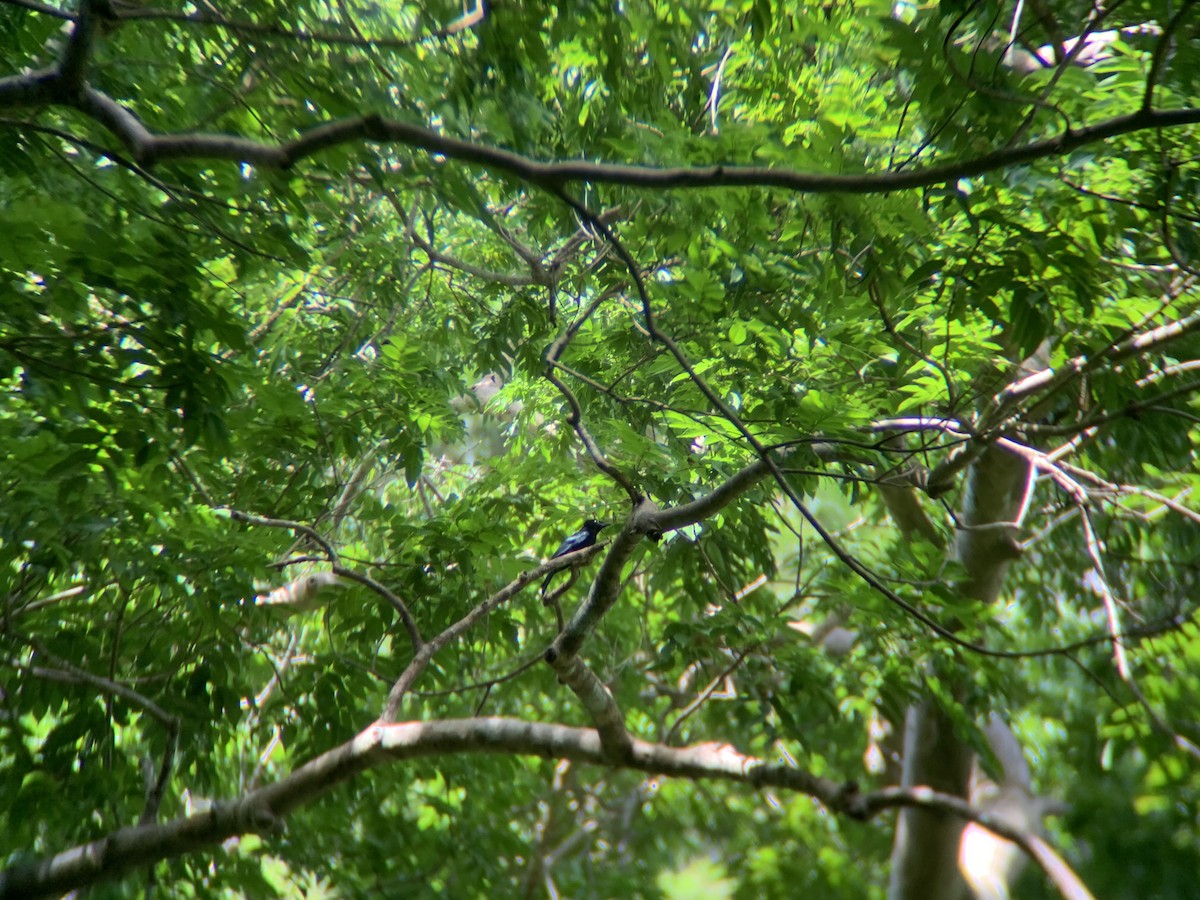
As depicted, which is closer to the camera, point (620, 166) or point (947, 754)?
point (620, 166)

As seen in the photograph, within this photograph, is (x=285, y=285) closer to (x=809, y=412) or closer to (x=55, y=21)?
(x=55, y=21)

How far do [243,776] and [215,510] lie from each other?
4.75 ft

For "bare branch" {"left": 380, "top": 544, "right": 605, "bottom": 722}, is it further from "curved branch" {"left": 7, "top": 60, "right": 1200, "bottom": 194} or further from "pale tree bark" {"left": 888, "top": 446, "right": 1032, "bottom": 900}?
"pale tree bark" {"left": 888, "top": 446, "right": 1032, "bottom": 900}

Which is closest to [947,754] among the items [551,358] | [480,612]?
[480,612]

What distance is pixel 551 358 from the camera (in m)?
2.39

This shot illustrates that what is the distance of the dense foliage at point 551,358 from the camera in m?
2.16

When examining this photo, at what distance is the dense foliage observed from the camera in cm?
216

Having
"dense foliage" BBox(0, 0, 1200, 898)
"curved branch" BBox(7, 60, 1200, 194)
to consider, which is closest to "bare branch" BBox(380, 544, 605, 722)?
"dense foliage" BBox(0, 0, 1200, 898)

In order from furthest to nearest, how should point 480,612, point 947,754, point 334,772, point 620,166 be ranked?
point 947,754, point 334,772, point 480,612, point 620,166

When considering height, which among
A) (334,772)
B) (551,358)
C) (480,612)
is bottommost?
(334,772)

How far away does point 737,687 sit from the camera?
382 cm

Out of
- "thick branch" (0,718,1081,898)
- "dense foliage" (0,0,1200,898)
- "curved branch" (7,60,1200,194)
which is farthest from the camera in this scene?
"thick branch" (0,718,1081,898)

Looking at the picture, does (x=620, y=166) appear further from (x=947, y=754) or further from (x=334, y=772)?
(x=947, y=754)


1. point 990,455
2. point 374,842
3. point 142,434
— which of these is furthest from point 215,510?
point 990,455
